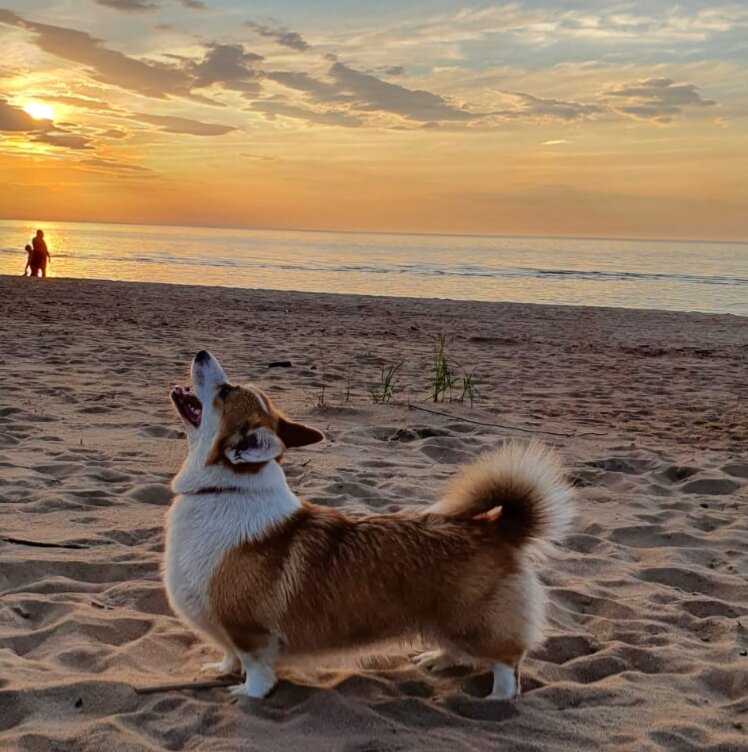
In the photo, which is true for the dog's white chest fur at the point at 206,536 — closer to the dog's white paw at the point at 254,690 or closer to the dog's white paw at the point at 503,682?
the dog's white paw at the point at 254,690

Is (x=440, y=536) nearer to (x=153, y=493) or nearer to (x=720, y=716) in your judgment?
(x=720, y=716)

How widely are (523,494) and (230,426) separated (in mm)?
1224

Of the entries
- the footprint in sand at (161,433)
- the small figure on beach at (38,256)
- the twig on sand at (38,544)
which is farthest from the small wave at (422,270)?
the twig on sand at (38,544)

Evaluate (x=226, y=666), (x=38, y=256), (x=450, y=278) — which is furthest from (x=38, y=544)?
(x=450, y=278)

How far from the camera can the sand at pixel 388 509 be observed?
3.11 meters

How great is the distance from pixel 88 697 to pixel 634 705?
2134mm

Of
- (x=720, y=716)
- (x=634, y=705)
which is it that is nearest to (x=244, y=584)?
(x=634, y=705)

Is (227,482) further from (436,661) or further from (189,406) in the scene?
(436,661)

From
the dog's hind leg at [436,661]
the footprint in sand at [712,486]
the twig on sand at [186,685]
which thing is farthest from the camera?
the footprint in sand at [712,486]

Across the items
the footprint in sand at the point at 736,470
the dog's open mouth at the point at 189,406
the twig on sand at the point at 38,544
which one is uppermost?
the dog's open mouth at the point at 189,406

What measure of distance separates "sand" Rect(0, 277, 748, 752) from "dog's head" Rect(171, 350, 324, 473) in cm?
95

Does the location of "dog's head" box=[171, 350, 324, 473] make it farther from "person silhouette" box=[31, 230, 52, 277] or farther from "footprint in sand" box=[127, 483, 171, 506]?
"person silhouette" box=[31, 230, 52, 277]

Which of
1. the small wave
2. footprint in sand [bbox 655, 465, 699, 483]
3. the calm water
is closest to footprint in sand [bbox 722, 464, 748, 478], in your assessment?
footprint in sand [bbox 655, 465, 699, 483]

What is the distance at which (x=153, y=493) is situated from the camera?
573cm
